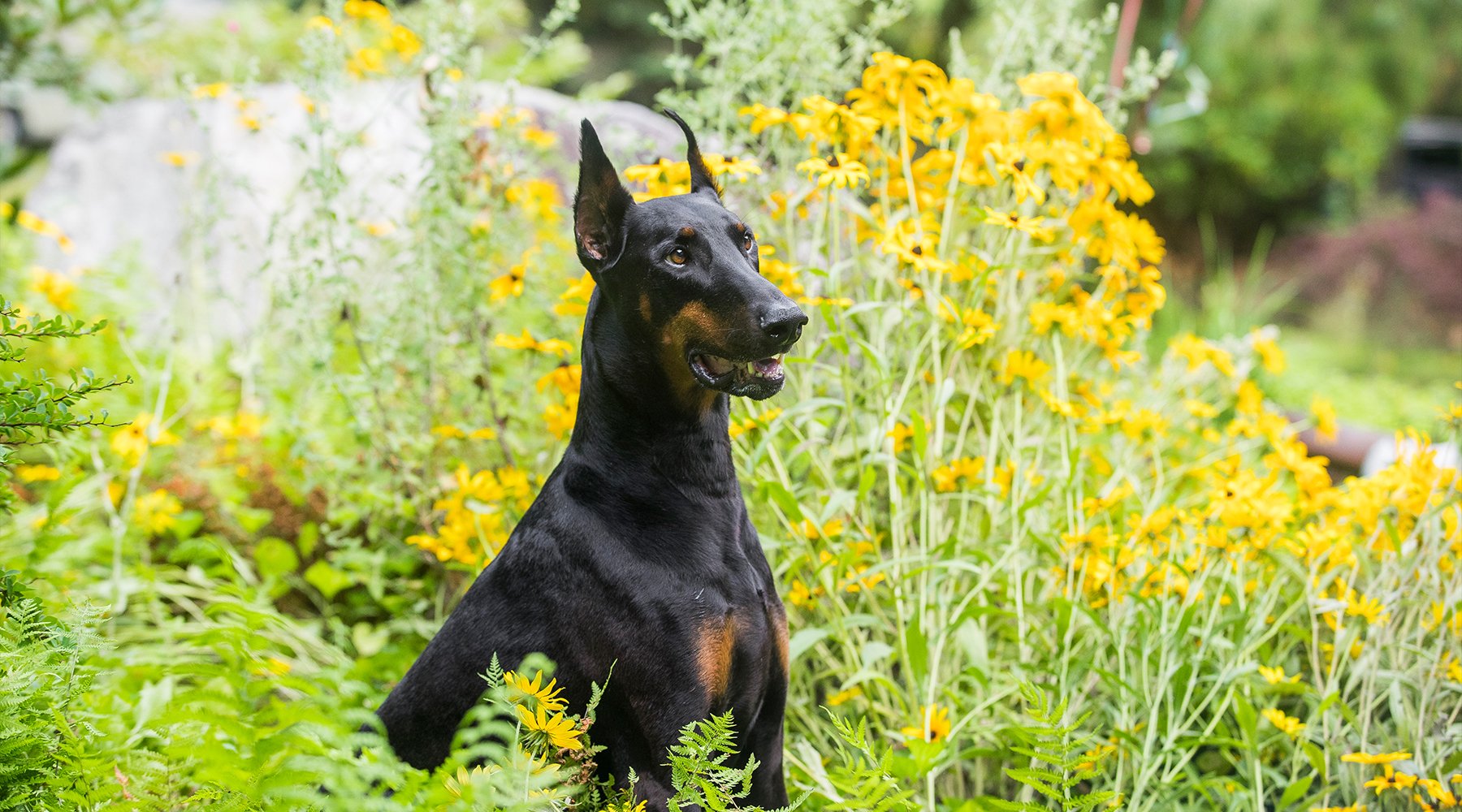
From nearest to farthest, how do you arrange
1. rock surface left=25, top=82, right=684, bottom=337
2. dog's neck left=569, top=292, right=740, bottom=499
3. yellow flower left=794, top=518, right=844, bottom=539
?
1. dog's neck left=569, top=292, right=740, bottom=499
2. yellow flower left=794, top=518, right=844, bottom=539
3. rock surface left=25, top=82, right=684, bottom=337

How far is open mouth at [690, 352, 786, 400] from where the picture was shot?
1.74 metres

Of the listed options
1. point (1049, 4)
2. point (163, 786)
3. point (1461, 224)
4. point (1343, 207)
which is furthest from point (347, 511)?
point (1343, 207)

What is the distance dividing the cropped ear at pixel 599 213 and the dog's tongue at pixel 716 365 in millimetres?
249

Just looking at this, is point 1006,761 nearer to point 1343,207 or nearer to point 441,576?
point 441,576

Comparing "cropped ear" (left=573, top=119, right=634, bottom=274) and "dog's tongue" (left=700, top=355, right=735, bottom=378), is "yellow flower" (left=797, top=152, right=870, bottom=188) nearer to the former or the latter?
"cropped ear" (left=573, top=119, right=634, bottom=274)

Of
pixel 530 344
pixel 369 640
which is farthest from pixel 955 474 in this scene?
pixel 369 640

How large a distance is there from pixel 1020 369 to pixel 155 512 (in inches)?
107

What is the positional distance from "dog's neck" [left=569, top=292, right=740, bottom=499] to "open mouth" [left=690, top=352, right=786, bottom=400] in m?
0.09

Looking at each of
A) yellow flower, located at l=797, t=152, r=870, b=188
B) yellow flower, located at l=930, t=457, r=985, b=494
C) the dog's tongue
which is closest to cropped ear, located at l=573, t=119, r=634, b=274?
the dog's tongue

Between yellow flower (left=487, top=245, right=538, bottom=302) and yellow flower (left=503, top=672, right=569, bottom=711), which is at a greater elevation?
yellow flower (left=487, top=245, right=538, bottom=302)

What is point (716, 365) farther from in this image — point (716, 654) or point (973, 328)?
point (973, 328)

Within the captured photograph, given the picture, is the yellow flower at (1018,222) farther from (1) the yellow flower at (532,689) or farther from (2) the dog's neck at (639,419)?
(1) the yellow flower at (532,689)

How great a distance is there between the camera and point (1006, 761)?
7.93 feet

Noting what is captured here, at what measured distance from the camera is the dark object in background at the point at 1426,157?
635 inches
